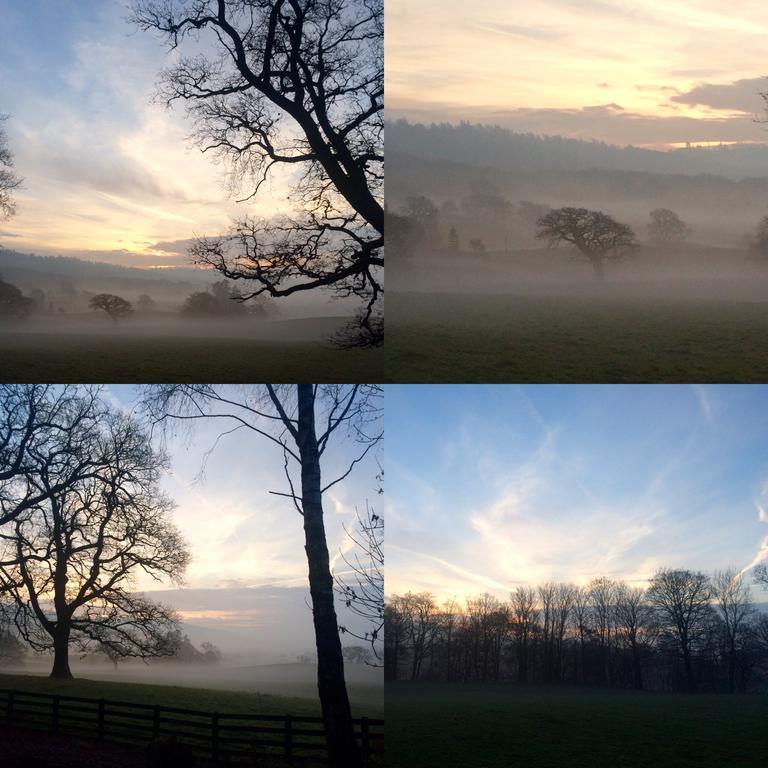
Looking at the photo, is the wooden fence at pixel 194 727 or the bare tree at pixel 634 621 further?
the bare tree at pixel 634 621

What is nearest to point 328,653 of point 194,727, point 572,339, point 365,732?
point 365,732

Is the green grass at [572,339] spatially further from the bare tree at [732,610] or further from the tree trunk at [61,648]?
the tree trunk at [61,648]

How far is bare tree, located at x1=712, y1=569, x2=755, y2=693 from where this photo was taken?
8945 millimetres

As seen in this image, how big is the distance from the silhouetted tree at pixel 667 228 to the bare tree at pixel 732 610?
412cm

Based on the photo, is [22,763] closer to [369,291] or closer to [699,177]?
[369,291]

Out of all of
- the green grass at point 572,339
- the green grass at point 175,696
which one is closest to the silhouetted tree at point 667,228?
the green grass at point 572,339

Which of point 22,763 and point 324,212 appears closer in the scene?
point 22,763

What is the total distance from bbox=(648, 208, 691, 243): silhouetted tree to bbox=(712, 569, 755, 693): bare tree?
412 centimetres

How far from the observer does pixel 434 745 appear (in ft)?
26.3

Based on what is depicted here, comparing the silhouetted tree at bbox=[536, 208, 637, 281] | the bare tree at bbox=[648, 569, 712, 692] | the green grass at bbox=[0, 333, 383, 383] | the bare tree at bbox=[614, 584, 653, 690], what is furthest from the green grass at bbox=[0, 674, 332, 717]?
the silhouetted tree at bbox=[536, 208, 637, 281]

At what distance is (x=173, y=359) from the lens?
9.23 meters

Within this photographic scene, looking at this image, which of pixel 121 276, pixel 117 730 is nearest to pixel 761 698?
pixel 117 730

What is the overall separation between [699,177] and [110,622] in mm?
8722

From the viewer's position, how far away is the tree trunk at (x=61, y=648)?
914cm
